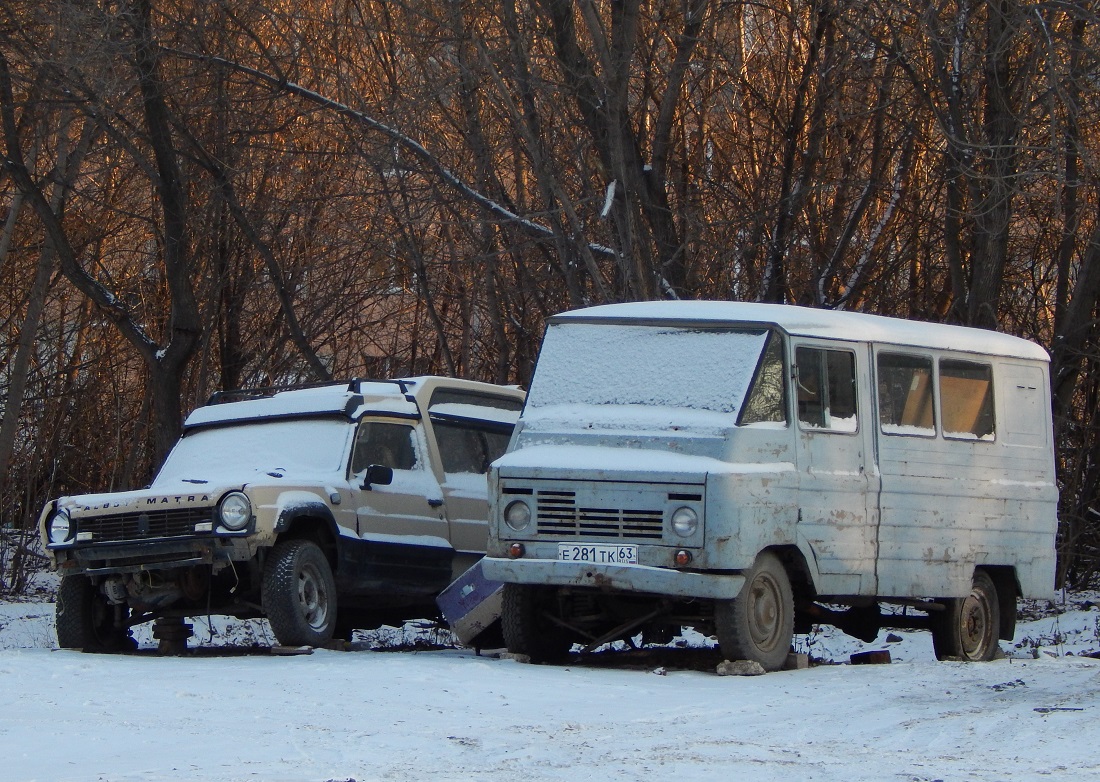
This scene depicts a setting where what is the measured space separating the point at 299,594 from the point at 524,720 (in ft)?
11.7

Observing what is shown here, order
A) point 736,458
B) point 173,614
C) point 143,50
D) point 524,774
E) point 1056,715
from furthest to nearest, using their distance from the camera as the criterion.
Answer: point 143,50 → point 173,614 → point 736,458 → point 1056,715 → point 524,774

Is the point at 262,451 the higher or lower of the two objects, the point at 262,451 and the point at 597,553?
the higher

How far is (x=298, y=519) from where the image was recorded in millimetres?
11570

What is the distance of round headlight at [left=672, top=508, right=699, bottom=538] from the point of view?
9820mm

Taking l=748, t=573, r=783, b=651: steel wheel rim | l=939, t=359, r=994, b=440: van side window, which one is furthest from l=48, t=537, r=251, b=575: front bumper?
l=939, t=359, r=994, b=440: van side window

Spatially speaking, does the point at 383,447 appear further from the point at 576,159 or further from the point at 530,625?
the point at 576,159

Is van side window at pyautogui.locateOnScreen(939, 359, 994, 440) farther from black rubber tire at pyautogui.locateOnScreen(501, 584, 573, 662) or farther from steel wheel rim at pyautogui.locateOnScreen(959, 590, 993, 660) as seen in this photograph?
black rubber tire at pyautogui.locateOnScreen(501, 584, 573, 662)

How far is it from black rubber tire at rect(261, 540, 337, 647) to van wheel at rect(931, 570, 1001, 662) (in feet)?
14.1

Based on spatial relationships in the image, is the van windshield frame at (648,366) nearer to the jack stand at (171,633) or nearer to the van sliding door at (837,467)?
the van sliding door at (837,467)

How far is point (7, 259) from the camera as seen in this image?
22.2m

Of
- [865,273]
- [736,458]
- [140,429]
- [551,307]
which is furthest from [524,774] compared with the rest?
[140,429]

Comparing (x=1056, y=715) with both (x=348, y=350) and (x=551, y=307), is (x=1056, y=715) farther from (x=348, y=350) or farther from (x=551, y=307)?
(x=348, y=350)

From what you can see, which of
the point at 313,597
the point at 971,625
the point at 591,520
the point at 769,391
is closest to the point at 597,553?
the point at 591,520

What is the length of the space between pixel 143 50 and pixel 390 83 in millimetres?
2910
